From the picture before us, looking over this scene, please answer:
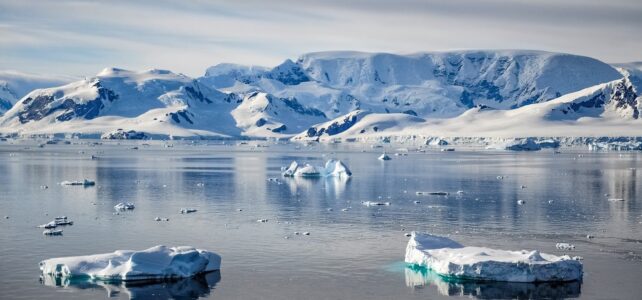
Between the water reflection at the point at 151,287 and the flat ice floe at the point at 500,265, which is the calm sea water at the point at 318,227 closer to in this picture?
the water reflection at the point at 151,287

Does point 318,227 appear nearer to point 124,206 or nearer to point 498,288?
point 124,206

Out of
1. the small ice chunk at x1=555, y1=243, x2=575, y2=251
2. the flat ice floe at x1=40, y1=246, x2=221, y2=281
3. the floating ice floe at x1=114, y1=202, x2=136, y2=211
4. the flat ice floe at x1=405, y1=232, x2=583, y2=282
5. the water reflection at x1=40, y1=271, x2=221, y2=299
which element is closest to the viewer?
the water reflection at x1=40, y1=271, x2=221, y2=299

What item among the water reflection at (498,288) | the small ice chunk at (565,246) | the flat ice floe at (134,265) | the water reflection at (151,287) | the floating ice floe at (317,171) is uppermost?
the floating ice floe at (317,171)

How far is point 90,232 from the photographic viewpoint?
169 feet

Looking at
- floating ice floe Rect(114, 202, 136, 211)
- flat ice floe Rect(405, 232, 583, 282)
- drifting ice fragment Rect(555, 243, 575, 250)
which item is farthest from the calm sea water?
floating ice floe Rect(114, 202, 136, 211)

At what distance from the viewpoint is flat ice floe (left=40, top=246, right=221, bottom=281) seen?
37.7 m

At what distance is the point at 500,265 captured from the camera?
3797 cm

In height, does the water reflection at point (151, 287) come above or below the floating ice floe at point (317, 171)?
below

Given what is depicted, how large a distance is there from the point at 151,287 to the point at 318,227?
19545 millimetres

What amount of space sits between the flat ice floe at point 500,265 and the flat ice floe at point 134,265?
11745mm

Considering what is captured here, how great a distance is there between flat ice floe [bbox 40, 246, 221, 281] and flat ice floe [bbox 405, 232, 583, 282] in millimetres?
11745

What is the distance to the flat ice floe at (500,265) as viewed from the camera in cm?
3753

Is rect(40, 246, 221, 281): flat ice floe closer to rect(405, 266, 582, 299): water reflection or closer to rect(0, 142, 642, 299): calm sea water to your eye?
rect(0, 142, 642, 299): calm sea water

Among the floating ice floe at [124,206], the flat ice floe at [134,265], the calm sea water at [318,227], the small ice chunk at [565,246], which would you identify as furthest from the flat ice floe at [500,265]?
the floating ice floe at [124,206]
